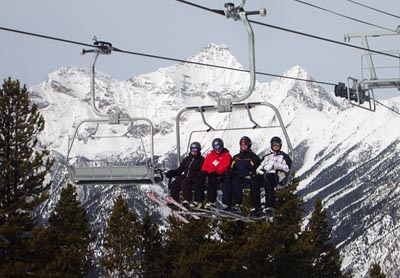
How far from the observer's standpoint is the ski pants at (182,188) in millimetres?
17922

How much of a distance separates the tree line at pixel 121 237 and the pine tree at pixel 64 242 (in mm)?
47

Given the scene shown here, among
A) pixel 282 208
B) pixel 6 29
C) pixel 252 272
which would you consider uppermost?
pixel 6 29

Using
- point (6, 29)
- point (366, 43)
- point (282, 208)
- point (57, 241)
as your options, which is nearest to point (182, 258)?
point (282, 208)

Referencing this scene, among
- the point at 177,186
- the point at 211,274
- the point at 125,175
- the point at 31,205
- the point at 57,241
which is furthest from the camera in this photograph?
the point at 211,274

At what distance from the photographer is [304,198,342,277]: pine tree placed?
170 feet

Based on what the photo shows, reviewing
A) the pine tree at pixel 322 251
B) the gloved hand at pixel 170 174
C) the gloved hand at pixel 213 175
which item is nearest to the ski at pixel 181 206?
the gloved hand at pixel 170 174

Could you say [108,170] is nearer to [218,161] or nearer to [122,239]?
[218,161]

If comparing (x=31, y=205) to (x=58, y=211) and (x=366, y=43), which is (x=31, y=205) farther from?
(x=366, y=43)

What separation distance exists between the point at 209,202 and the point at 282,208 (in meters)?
28.6

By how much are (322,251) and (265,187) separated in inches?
1410

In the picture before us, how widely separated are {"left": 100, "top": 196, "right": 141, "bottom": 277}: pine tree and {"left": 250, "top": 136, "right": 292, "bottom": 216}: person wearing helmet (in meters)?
32.8

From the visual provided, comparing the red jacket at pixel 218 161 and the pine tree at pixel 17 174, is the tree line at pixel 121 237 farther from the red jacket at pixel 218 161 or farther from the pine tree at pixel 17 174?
the red jacket at pixel 218 161

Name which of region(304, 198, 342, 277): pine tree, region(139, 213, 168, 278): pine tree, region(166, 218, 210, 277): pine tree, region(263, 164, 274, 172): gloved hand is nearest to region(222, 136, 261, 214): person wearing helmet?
region(263, 164, 274, 172): gloved hand

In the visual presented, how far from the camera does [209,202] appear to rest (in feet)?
58.1
